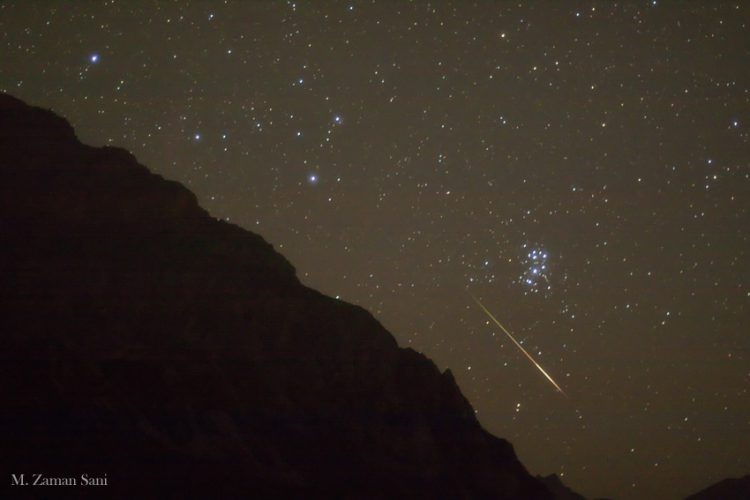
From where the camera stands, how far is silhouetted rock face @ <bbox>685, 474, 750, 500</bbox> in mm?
105575

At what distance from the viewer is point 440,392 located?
39.9 meters

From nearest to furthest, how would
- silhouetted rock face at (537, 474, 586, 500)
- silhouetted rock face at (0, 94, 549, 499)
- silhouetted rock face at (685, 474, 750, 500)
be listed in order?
silhouetted rock face at (0, 94, 549, 499) < silhouetted rock face at (537, 474, 586, 500) < silhouetted rock face at (685, 474, 750, 500)

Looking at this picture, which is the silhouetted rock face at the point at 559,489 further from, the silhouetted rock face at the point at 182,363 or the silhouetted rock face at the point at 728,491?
the silhouetted rock face at the point at 182,363

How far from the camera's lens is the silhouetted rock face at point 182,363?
74.1ft

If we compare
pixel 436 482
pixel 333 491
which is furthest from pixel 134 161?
pixel 436 482

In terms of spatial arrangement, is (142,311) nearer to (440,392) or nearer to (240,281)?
(240,281)

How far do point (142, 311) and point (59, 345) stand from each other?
8.92 meters

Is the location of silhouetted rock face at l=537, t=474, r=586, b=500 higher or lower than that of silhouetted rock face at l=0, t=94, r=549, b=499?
lower

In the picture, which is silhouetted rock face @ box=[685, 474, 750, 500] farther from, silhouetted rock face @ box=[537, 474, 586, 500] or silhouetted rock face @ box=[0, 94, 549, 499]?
silhouetted rock face @ box=[0, 94, 549, 499]

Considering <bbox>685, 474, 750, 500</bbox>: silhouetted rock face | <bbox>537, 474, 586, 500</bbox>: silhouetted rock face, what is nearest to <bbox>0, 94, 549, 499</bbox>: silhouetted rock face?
<bbox>537, 474, 586, 500</bbox>: silhouetted rock face

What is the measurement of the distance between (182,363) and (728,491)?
356ft

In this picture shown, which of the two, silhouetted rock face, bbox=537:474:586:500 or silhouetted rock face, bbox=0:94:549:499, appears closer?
silhouetted rock face, bbox=0:94:549:499

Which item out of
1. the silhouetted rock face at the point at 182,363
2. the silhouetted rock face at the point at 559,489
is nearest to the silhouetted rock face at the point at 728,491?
the silhouetted rock face at the point at 559,489

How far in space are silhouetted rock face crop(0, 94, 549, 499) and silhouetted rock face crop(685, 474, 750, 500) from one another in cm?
8467
